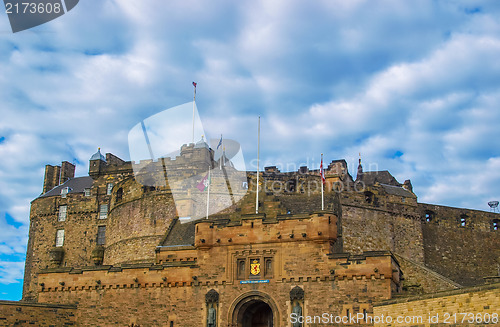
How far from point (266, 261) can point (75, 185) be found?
32892 mm

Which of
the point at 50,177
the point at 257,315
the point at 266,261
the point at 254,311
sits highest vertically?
the point at 50,177

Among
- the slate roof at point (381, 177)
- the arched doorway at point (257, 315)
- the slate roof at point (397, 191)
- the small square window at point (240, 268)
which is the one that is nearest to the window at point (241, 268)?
the small square window at point (240, 268)

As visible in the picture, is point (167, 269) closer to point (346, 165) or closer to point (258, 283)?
point (258, 283)

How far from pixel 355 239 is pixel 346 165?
11.9m

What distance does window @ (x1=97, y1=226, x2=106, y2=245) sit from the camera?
168 ft

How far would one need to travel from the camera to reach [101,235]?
5153 centimetres

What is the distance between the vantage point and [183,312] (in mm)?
29969

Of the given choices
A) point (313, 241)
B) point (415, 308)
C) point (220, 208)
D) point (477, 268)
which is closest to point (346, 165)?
point (477, 268)

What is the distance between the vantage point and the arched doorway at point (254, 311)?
28.8 metres

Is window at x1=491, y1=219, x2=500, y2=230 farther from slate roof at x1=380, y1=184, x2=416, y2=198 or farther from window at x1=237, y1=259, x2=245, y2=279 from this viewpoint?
window at x1=237, y1=259, x2=245, y2=279

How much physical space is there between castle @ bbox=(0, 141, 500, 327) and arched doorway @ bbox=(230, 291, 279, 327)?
5 centimetres

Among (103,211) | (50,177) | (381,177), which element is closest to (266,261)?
(103,211)

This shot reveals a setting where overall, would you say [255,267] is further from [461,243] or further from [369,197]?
[461,243]

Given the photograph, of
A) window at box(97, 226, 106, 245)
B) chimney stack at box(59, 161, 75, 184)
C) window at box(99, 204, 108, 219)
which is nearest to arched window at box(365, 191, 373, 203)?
window at box(97, 226, 106, 245)
